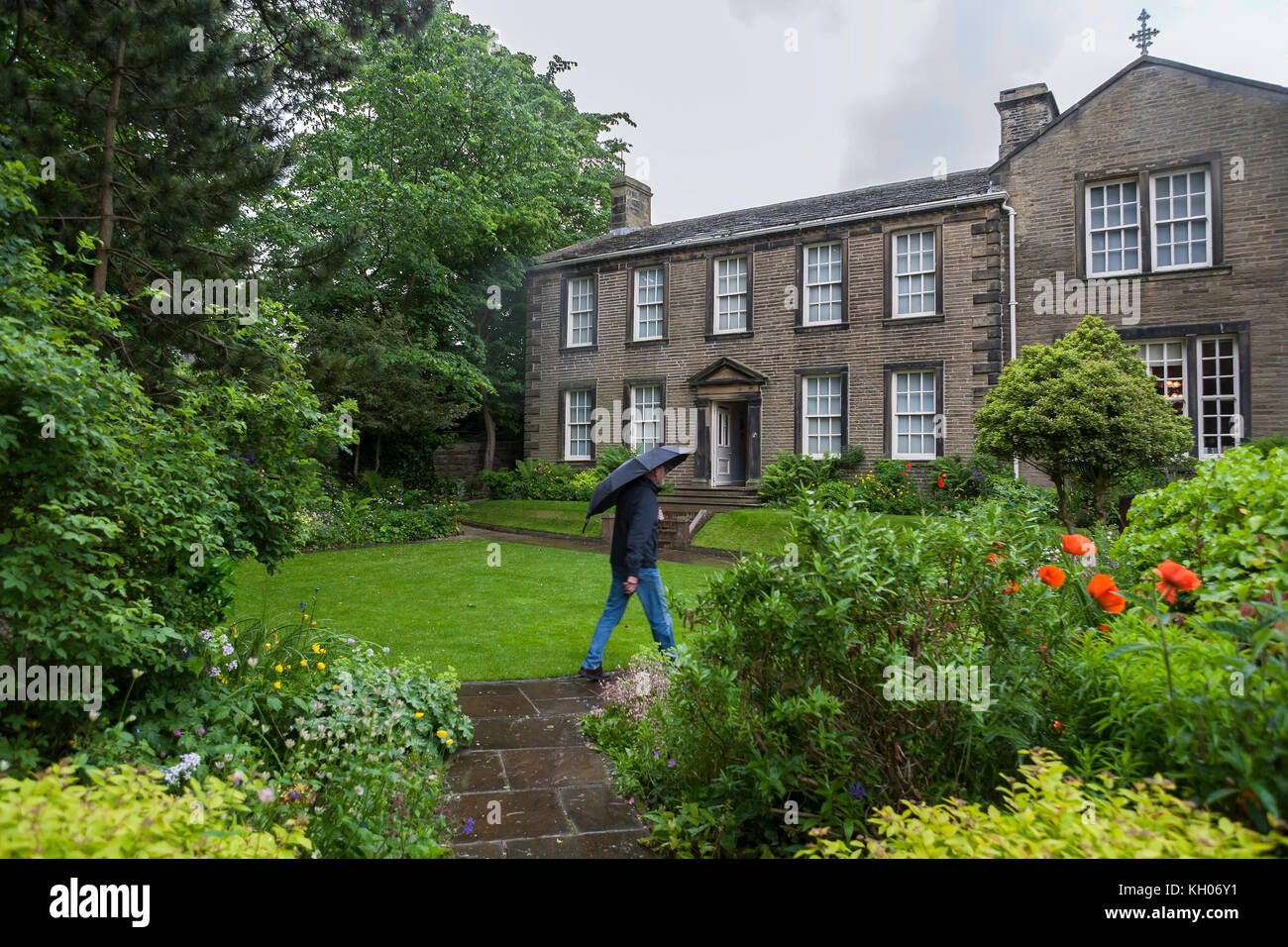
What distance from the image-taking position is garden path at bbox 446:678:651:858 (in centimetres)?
352

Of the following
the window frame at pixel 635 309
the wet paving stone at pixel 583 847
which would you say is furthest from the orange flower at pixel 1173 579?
the window frame at pixel 635 309

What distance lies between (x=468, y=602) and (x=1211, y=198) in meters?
17.0

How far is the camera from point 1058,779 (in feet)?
7.15

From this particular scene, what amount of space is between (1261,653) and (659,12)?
12224 millimetres

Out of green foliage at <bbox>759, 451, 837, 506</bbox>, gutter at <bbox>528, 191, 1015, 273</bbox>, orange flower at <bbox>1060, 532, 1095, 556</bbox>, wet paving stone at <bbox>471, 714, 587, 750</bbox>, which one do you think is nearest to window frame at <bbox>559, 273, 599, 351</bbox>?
gutter at <bbox>528, 191, 1015, 273</bbox>

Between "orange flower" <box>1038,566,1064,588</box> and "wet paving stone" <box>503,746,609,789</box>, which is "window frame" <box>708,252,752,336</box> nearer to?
"wet paving stone" <box>503,746,609,789</box>

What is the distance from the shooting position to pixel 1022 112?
17938mm

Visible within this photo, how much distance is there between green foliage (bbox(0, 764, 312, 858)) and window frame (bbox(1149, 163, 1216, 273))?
19.1 metres

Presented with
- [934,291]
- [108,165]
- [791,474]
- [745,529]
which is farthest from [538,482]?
[108,165]

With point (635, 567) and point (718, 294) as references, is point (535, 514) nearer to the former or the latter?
point (718, 294)

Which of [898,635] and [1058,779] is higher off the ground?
[898,635]

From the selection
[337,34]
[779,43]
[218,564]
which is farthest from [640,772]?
[779,43]

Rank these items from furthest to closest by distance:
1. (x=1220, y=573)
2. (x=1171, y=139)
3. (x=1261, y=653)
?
(x=1171, y=139) < (x=1220, y=573) < (x=1261, y=653)
